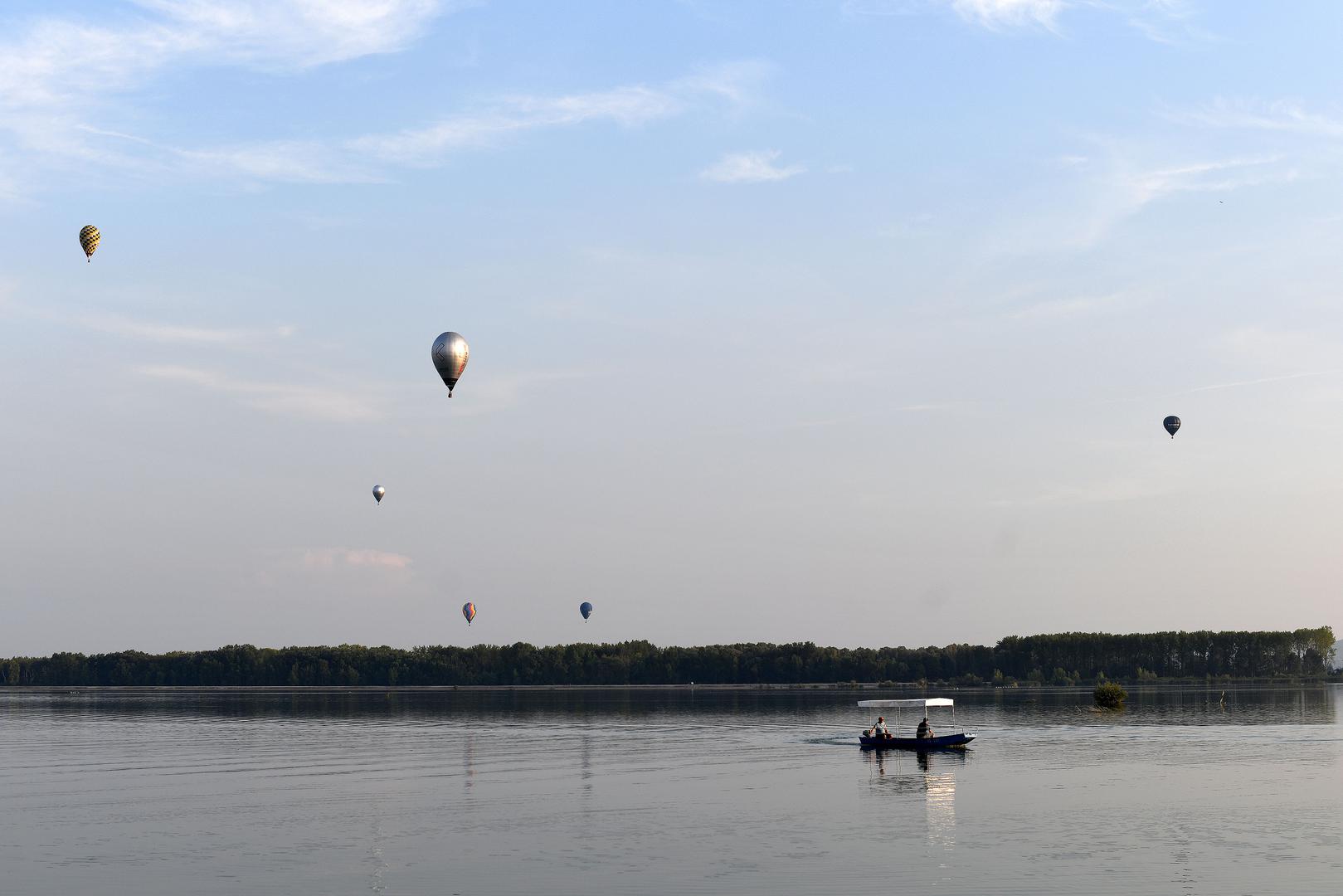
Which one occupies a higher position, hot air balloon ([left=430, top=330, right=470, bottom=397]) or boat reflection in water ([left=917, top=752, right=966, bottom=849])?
hot air balloon ([left=430, top=330, right=470, bottom=397])

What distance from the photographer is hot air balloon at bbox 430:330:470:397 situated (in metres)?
94.9

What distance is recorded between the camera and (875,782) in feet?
224

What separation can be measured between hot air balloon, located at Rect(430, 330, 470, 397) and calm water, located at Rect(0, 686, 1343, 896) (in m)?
24.1

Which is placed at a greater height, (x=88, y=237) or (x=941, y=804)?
(x=88, y=237)

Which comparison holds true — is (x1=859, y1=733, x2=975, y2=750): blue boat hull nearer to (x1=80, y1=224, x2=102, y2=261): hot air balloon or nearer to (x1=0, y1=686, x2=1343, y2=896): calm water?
(x1=0, y1=686, x2=1343, y2=896): calm water

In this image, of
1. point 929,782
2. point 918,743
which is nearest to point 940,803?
point 929,782

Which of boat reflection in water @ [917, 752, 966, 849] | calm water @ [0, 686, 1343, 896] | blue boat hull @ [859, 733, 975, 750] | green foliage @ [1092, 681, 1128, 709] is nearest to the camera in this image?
calm water @ [0, 686, 1343, 896]

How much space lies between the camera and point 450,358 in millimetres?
94875

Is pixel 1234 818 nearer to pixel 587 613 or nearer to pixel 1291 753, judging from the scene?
pixel 1291 753

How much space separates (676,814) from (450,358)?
4658cm

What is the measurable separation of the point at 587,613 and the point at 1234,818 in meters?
149

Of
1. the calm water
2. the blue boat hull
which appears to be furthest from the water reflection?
the blue boat hull

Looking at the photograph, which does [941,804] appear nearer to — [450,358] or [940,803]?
[940,803]

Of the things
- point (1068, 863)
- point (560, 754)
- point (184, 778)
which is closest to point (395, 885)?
point (1068, 863)
